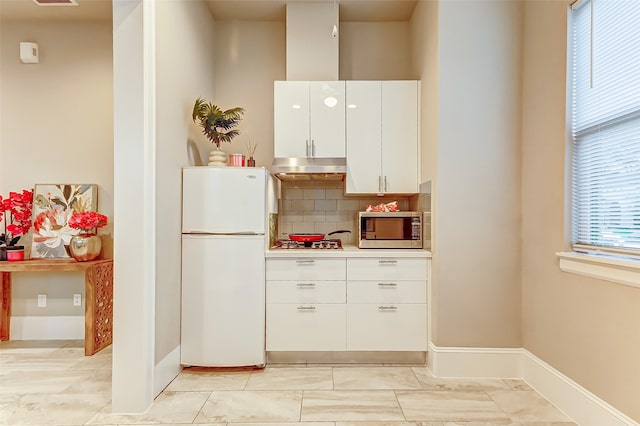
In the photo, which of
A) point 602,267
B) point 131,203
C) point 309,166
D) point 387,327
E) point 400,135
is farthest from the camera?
point 400,135

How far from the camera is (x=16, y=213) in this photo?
3.48 m

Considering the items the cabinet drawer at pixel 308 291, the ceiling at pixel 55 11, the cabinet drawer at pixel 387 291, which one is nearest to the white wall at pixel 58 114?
the ceiling at pixel 55 11

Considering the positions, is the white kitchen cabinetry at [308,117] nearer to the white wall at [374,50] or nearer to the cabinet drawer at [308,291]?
the white wall at [374,50]

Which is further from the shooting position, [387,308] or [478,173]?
[387,308]

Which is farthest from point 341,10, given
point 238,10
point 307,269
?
point 307,269

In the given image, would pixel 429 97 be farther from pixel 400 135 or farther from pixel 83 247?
pixel 83 247

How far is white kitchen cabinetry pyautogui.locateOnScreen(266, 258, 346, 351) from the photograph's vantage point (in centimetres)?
293

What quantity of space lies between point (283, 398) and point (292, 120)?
221cm

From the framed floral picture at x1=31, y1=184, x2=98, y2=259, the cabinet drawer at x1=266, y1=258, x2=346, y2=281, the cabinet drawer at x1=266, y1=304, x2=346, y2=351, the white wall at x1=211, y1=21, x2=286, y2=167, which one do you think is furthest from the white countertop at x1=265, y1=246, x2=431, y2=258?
the framed floral picture at x1=31, y1=184, x2=98, y2=259

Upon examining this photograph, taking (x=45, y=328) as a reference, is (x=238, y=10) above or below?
above

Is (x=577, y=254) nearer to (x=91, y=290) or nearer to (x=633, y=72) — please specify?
(x=633, y=72)

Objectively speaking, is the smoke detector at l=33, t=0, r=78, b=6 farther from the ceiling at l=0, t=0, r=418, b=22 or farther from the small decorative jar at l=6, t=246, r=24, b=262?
the small decorative jar at l=6, t=246, r=24, b=262

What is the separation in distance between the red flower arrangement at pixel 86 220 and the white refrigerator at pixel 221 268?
113cm

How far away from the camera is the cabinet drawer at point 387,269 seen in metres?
2.94
